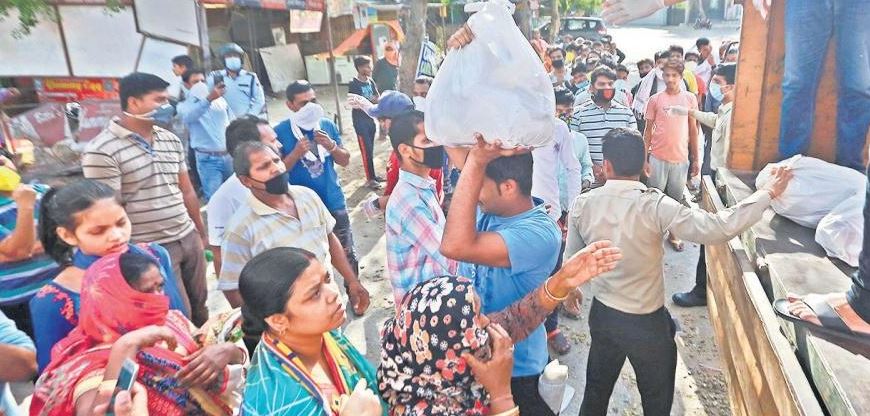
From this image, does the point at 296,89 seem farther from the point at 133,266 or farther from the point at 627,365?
the point at 627,365

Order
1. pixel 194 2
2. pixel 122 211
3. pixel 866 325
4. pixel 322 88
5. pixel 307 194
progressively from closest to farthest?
pixel 866 325
pixel 122 211
pixel 307 194
pixel 194 2
pixel 322 88

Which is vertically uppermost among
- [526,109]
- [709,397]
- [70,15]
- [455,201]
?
[70,15]

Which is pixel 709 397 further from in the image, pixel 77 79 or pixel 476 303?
pixel 77 79

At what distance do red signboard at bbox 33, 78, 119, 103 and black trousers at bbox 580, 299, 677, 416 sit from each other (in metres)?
7.00

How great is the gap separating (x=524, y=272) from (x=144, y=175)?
7.29 feet

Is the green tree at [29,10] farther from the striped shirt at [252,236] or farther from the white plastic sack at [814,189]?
the white plastic sack at [814,189]

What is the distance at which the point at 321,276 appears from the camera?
4.88ft

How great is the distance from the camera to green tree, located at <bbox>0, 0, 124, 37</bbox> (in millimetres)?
6395

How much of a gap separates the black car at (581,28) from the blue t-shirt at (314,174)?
1875 centimetres

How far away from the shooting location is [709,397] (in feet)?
9.71

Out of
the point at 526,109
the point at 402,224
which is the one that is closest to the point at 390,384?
the point at 402,224

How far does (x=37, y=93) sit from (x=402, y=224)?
7.39m

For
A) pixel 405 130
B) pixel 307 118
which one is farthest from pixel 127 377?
pixel 307 118

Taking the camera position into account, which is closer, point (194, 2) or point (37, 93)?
point (37, 93)
